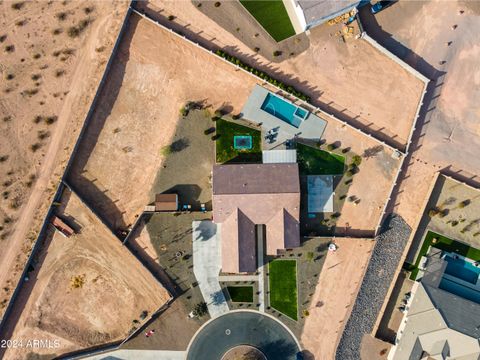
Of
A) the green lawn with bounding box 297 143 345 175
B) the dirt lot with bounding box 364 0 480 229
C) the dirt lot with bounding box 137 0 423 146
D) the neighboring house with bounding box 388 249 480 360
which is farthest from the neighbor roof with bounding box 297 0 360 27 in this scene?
the neighboring house with bounding box 388 249 480 360

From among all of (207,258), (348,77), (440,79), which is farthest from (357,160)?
(207,258)

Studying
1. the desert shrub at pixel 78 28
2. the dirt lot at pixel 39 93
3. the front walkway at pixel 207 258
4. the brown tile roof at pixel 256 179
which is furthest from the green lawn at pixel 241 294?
the desert shrub at pixel 78 28

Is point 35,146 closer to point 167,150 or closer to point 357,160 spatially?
point 167,150

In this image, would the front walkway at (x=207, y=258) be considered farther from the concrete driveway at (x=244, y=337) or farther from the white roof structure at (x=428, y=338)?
the white roof structure at (x=428, y=338)

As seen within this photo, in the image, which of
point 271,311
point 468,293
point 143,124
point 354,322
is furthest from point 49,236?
point 468,293

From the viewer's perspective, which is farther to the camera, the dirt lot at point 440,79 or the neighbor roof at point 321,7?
the dirt lot at point 440,79
